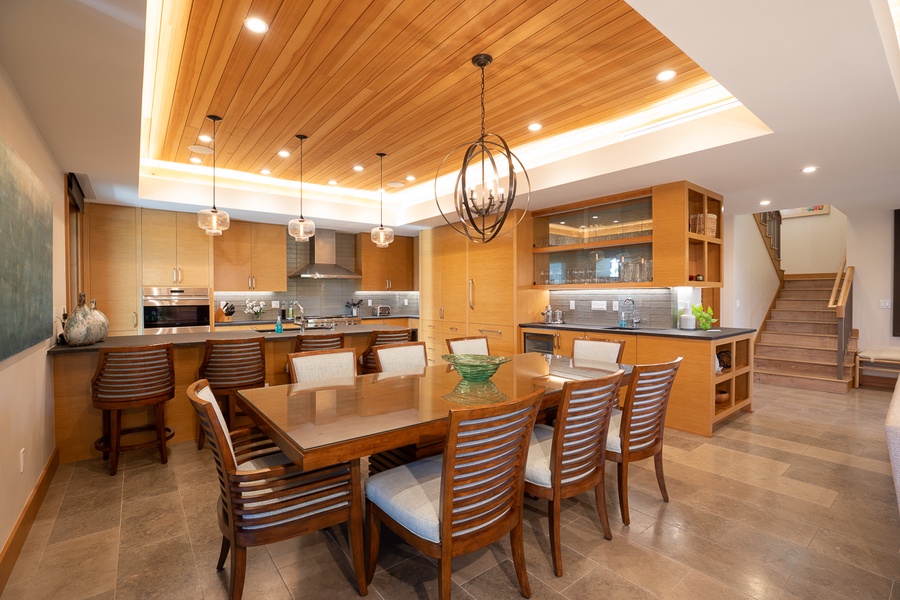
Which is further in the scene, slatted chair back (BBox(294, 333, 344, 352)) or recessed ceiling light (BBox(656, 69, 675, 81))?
slatted chair back (BBox(294, 333, 344, 352))

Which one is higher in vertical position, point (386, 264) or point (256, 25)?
point (256, 25)

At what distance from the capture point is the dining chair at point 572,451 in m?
1.93

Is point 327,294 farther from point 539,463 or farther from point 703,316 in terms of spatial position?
point 539,463

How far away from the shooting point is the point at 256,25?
226 centimetres

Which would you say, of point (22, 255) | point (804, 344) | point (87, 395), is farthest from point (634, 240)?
point (87, 395)

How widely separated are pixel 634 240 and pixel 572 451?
3.10 meters

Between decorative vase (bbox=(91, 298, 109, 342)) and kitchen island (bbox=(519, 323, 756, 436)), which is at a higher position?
decorative vase (bbox=(91, 298, 109, 342))

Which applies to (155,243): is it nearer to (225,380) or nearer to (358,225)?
(358,225)

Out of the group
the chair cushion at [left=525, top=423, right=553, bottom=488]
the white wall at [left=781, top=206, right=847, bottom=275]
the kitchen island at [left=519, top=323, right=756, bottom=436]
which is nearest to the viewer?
the chair cushion at [left=525, top=423, right=553, bottom=488]

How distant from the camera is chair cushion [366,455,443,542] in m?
1.60

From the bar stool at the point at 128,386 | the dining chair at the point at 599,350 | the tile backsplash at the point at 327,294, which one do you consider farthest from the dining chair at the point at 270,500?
the tile backsplash at the point at 327,294

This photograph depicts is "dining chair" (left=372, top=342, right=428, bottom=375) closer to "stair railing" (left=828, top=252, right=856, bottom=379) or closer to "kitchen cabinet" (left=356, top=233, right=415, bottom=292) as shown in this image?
"kitchen cabinet" (left=356, top=233, right=415, bottom=292)

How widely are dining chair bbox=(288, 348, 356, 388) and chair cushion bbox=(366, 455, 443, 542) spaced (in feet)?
2.51

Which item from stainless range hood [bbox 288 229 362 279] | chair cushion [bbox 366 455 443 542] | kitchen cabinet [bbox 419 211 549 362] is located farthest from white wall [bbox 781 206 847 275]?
chair cushion [bbox 366 455 443 542]
